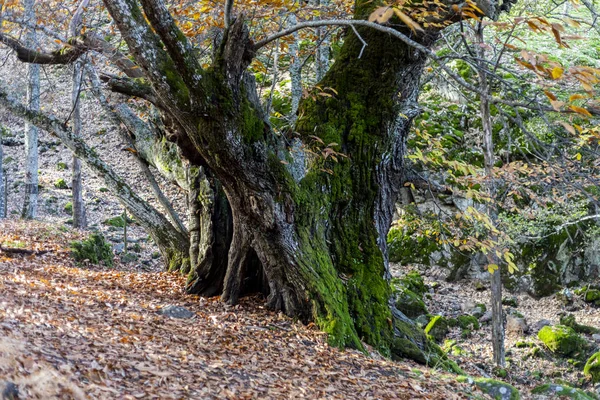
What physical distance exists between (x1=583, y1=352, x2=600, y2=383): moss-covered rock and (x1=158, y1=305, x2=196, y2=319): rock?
288 inches

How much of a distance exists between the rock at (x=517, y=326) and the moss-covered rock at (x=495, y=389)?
20.8 ft

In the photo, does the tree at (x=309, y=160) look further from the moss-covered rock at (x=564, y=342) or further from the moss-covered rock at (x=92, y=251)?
the moss-covered rock at (x=564, y=342)

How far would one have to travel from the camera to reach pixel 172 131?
22.4 feet

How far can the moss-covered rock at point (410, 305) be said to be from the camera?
11.0 m

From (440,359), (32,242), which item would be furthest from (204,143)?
(32,242)

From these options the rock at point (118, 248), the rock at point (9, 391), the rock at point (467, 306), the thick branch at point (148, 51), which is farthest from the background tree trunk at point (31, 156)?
the rock at point (9, 391)

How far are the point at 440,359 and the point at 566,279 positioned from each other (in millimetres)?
7757

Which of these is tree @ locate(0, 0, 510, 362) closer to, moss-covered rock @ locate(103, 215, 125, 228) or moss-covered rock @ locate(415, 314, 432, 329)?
moss-covered rock @ locate(415, 314, 432, 329)

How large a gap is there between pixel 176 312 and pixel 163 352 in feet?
4.76

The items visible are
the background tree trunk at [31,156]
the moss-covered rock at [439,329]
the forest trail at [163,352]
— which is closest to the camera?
the forest trail at [163,352]

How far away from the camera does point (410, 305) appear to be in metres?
11.1

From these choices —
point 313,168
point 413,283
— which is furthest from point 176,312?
point 413,283

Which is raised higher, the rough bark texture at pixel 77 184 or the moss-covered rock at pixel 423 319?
the rough bark texture at pixel 77 184

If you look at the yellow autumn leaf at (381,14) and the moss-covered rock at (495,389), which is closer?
the yellow autumn leaf at (381,14)
